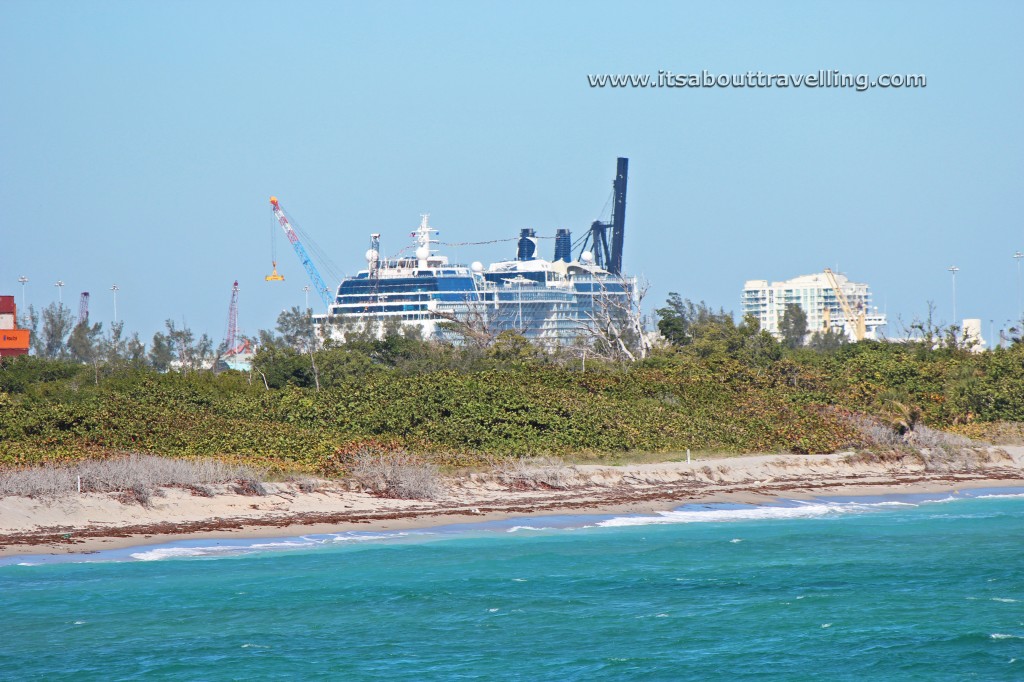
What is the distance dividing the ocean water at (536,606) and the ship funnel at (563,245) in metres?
122

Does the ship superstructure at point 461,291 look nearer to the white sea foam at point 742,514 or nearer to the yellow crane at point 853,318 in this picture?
the yellow crane at point 853,318

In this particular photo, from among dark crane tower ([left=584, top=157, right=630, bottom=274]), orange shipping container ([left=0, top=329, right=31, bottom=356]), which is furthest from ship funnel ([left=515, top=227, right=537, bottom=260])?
orange shipping container ([left=0, top=329, right=31, bottom=356])

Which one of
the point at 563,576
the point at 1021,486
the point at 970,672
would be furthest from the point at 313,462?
the point at 1021,486

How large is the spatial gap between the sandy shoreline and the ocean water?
0.70m

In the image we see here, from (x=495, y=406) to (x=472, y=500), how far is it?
4.25 metres

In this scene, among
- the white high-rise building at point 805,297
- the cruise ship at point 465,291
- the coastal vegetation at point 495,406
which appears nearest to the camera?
the coastal vegetation at point 495,406

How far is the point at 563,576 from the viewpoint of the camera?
1853cm

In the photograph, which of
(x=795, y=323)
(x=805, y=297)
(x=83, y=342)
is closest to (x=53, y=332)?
(x=83, y=342)

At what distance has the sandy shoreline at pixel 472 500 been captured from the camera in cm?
2019

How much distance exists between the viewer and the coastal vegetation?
25.5 meters

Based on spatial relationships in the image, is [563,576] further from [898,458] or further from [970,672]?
[898,458]

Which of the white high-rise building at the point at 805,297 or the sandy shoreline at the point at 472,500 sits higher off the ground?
the white high-rise building at the point at 805,297

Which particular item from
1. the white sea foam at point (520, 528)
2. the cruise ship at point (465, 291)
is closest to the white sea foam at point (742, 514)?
the white sea foam at point (520, 528)

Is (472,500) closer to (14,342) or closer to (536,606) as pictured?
(536,606)
